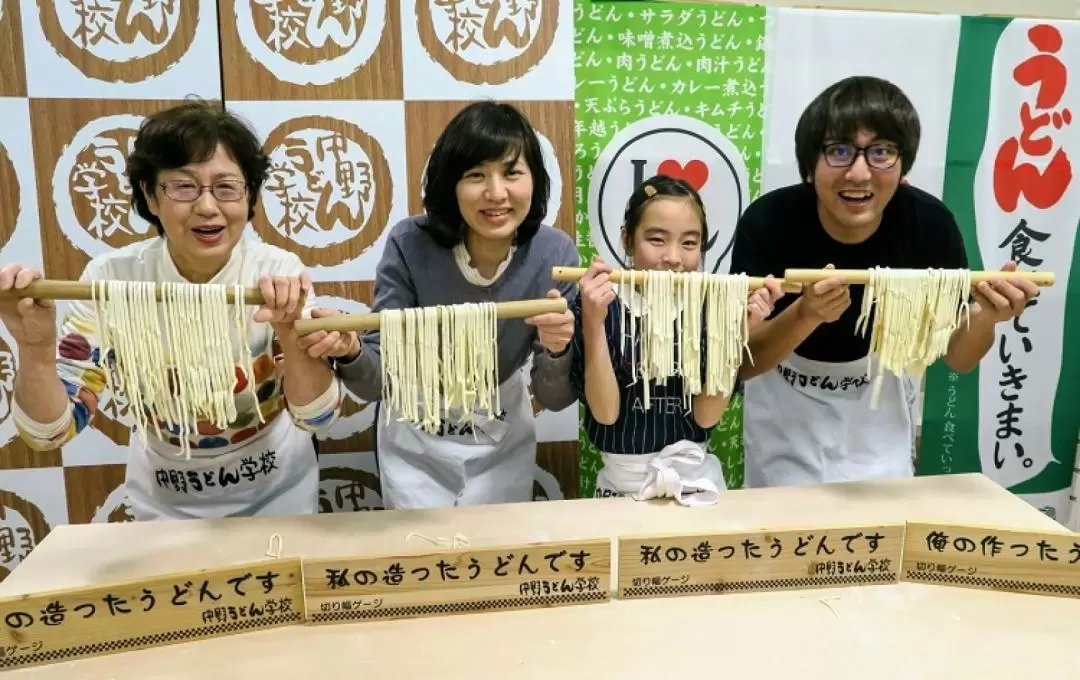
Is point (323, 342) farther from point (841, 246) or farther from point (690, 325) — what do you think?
point (841, 246)

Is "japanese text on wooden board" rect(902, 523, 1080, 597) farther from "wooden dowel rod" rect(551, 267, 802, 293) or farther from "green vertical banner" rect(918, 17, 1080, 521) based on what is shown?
"green vertical banner" rect(918, 17, 1080, 521)

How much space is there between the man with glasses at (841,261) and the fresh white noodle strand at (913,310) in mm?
239

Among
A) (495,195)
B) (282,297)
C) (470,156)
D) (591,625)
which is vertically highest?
(470,156)

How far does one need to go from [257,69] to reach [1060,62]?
10.5 feet

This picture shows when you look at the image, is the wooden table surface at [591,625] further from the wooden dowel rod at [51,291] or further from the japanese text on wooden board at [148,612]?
the wooden dowel rod at [51,291]

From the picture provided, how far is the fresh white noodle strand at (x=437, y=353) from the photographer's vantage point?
176cm

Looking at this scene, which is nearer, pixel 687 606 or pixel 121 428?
pixel 687 606

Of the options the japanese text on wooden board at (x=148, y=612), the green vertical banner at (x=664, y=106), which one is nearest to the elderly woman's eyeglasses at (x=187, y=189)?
the japanese text on wooden board at (x=148, y=612)

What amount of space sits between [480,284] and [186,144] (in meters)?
0.87

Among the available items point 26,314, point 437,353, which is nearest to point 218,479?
point 26,314

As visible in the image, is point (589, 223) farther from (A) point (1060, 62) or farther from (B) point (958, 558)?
(A) point (1060, 62)

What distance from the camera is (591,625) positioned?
4.87ft

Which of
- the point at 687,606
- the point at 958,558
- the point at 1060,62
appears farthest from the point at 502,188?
the point at 1060,62

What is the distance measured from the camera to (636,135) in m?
2.88
